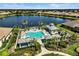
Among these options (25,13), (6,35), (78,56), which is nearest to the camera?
(78,56)

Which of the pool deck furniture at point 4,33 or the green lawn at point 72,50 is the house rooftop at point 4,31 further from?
the green lawn at point 72,50

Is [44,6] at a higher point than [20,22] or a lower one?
higher

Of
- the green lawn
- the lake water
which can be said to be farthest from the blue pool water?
the green lawn

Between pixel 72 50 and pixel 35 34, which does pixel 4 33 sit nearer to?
pixel 35 34

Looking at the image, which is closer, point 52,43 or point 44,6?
A: point 52,43

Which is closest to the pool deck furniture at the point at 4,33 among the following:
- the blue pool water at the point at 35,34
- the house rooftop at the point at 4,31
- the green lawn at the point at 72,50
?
the house rooftop at the point at 4,31

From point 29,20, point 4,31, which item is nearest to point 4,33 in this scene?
point 4,31

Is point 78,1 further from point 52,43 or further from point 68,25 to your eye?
point 52,43

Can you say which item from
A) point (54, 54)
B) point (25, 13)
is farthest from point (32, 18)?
point (54, 54)

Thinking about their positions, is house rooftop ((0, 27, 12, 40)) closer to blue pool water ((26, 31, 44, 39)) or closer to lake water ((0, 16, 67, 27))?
lake water ((0, 16, 67, 27))

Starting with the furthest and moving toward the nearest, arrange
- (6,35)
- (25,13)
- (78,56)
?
1. (25,13)
2. (6,35)
3. (78,56)

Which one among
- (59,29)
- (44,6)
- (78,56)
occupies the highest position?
(44,6)
